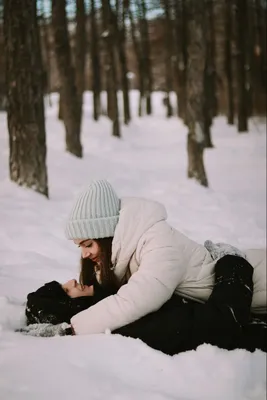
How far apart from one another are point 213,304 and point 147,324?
0.27 meters

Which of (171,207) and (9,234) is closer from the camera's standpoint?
(9,234)

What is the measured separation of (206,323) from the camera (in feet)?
6.89

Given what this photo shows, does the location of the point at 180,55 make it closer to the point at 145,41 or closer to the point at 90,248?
the point at 145,41

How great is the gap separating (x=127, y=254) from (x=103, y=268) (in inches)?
4.8

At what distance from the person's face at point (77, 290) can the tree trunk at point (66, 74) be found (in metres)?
5.93

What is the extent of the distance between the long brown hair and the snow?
9.3 inches

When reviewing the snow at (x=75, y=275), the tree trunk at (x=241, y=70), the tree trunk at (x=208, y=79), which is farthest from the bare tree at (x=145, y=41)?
the snow at (x=75, y=275)

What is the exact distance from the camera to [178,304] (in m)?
2.16

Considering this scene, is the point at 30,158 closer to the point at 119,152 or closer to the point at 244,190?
the point at 244,190

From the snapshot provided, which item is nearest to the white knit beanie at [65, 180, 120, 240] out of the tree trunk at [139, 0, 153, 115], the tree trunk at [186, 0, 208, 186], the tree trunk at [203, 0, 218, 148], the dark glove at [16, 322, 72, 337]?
the dark glove at [16, 322, 72, 337]

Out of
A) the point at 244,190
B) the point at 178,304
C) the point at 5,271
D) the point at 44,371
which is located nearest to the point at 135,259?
the point at 178,304

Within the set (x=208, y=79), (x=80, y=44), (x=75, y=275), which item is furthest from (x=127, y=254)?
(x=208, y=79)

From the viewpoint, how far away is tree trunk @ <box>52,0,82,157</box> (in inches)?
318

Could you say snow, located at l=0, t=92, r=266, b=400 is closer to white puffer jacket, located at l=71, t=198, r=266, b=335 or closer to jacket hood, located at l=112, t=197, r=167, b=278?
white puffer jacket, located at l=71, t=198, r=266, b=335
